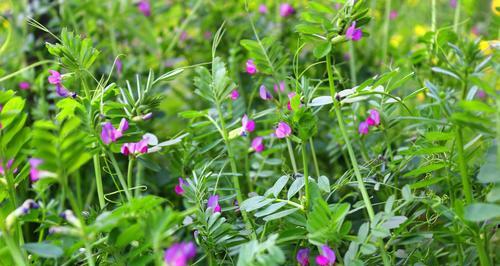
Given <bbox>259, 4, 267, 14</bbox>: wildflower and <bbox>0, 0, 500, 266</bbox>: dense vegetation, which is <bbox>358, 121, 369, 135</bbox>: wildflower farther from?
<bbox>259, 4, 267, 14</bbox>: wildflower

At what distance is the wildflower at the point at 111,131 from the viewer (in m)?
0.92

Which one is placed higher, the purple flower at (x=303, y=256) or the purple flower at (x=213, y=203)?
the purple flower at (x=213, y=203)

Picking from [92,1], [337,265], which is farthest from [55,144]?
[92,1]

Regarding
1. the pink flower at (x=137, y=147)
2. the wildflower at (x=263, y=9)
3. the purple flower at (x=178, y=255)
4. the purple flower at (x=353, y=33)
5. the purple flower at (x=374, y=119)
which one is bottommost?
the wildflower at (x=263, y=9)

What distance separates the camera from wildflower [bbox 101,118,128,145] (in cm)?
92

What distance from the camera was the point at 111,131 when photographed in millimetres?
931

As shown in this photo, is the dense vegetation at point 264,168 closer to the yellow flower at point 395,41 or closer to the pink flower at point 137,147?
the pink flower at point 137,147

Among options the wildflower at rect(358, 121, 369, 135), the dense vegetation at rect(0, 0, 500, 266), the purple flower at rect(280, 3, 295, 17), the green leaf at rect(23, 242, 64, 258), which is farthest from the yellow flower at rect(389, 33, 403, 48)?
the green leaf at rect(23, 242, 64, 258)

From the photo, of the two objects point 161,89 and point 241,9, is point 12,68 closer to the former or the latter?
point 161,89

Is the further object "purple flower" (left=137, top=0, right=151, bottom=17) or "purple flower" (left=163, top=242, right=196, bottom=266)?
"purple flower" (left=137, top=0, right=151, bottom=17)

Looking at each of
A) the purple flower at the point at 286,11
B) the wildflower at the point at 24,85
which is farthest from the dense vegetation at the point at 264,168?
the purple flower at the point at 286,11

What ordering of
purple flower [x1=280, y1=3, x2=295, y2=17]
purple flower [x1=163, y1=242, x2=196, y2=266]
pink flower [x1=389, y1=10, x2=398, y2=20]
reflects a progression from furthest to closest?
pink flower [x1=389, y1=10, x2=398, y2=20] < purple flower [x1=280, y1=3, x2=295, y2=17] < purple flower [x1=163, y1=242, x2=196, y2=266]

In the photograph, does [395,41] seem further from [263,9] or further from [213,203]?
[213,203]

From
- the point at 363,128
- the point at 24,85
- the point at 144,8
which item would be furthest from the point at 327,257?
the point at 144,8
